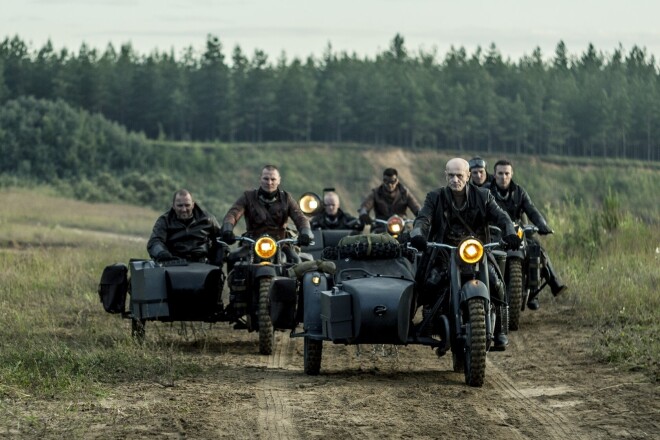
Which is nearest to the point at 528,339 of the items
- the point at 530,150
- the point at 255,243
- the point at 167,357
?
Result: the point at 255,243

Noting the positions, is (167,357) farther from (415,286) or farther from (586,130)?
(586,130)

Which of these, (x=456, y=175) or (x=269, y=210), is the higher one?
(x=456, y=175)

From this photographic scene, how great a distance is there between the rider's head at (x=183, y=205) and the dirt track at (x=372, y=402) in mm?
1822

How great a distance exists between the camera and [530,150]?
418 feet

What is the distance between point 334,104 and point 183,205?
105304mm

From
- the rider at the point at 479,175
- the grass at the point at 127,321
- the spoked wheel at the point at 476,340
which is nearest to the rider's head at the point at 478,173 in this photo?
the rider at the point at 479,175

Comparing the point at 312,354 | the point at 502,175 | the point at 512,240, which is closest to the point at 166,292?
the point at 312,354

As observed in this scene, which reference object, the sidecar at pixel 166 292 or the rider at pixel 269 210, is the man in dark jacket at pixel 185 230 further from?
the sidecar at pixel 166 292

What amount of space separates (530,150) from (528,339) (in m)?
113

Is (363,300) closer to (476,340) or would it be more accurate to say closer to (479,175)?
(476,340)

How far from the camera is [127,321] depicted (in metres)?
17.0

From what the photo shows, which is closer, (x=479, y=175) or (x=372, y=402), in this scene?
(x=372, y=402)

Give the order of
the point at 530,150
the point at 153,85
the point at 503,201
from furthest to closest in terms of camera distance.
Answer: the point at 530,150
the point at 153,85
the point at 503,201

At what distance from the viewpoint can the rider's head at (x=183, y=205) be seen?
15.5 m
